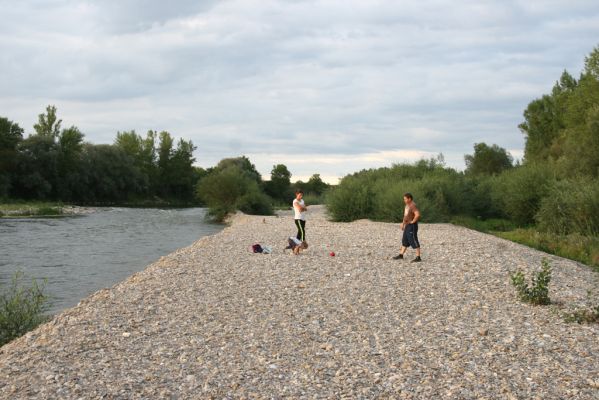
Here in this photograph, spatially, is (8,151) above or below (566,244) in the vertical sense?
above

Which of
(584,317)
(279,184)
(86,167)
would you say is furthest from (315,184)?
(584,317)

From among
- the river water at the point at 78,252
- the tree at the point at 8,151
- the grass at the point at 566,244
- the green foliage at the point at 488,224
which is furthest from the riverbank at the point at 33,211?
the grass at the point at 566,244

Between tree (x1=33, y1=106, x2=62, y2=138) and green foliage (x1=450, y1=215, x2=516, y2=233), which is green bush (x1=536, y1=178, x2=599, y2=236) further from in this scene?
tree (x1=33, y1=106, x2=62, y2=138)

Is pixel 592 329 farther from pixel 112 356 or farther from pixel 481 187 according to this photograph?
pixel 481 187

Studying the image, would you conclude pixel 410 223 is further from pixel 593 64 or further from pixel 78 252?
pixel 593 64

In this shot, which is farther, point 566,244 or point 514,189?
point 514,189

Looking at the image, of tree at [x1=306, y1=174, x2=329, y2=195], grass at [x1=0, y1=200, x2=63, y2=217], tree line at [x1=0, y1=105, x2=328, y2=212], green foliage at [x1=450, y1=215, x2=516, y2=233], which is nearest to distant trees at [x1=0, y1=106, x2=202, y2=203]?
tree line at [x1=0, y1=105, x2=328, y2=212]

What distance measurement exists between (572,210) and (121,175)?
218ft

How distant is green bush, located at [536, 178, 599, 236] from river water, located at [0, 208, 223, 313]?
16.7 m

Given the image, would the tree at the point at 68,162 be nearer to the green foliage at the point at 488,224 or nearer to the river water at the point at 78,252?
the river water at the point at 78,252

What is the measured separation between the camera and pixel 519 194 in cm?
3419

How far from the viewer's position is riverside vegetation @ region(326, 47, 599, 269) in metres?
24.7

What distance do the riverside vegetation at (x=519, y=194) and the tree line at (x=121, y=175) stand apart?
6486mm

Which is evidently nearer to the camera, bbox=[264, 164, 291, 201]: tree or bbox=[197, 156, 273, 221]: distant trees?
bbox=[197, 156, 273, 221]: distant trees
